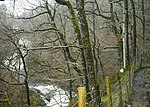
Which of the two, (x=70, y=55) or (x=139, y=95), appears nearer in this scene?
(x=139, y=95)

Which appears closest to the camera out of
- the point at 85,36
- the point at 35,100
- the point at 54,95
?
the point at 85,36

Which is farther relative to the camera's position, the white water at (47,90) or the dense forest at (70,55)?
the white water at (47,90)

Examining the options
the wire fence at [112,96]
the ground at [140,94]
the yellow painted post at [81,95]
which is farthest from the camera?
the ground at [140,94]

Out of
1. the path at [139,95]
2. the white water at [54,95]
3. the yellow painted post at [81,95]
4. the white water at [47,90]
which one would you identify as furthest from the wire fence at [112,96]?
the white water at [54,95]

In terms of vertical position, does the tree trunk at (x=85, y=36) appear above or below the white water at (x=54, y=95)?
above

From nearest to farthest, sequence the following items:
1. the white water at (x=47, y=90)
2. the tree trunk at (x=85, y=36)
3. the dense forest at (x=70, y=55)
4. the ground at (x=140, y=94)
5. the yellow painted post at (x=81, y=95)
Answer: the yellow painted post at (x=81, y=95), the tree trunk at (x=85, y=36), the dense forest at (x=70, y=55), the ground at (x=140, y=94), the white water at (x=47, y=90)

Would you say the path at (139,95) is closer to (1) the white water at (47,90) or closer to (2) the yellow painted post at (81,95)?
(1) the white water at (47,90)

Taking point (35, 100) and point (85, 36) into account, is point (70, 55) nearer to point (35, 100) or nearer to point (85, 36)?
point (85, 36)

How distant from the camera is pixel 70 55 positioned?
15609mm

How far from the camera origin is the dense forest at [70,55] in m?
9.28

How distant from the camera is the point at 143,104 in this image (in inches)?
459

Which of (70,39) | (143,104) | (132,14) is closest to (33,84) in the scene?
(70,39)

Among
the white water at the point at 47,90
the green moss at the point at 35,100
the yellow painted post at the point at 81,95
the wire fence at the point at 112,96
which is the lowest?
the green moss at the point at 35,100

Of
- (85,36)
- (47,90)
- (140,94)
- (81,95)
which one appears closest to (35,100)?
(47,90)
